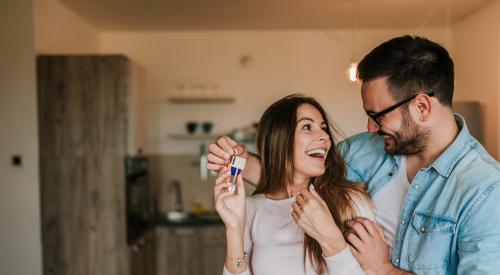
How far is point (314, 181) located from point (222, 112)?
322cm

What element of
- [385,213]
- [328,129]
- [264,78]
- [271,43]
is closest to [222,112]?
[264,78]

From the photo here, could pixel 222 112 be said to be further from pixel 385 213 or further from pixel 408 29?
pixel 385 213

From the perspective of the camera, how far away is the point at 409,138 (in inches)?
58.6

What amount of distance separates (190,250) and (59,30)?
2.35 m

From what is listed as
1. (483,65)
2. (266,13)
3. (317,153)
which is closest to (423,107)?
(317,153)

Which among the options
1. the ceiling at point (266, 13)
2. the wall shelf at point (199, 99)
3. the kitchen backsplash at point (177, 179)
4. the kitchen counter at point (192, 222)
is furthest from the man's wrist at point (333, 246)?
the kitchen backsplash at point (177, 179)

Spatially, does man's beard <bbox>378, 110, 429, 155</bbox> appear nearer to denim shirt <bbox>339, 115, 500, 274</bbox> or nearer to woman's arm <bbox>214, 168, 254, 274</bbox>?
denim shirt <bbox>339, 115, 500, 274</bbox>

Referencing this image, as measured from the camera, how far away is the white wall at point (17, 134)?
334 cm

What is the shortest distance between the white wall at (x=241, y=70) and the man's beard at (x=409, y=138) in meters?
3.52

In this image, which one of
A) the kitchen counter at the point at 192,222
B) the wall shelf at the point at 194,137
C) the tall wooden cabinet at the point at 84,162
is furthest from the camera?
the wall shelf at the point at 194,137

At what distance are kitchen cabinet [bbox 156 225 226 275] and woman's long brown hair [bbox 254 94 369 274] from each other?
8.40ft

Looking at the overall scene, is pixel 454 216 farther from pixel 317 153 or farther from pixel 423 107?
pixel 317 153

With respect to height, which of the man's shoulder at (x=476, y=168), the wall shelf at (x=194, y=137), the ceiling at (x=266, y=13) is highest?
the ceiling at (x=266, y=13)

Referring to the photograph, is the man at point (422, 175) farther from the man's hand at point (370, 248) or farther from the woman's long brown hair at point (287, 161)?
the woman's long brown hair at point (287, 161)
